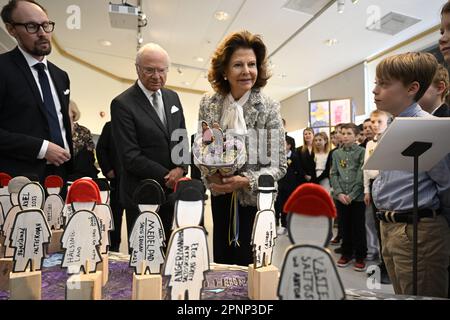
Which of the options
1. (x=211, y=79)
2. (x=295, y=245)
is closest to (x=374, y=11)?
(x=211, y=79)

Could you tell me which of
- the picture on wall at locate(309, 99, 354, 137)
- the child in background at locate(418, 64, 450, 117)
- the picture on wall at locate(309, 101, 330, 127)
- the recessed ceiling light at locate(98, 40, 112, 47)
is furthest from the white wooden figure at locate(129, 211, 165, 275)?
the recessed ceiling light at locate(98, 40, 112, 47)

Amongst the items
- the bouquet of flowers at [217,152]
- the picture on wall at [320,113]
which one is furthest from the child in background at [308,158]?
the bouquet of flowers at [217,152]

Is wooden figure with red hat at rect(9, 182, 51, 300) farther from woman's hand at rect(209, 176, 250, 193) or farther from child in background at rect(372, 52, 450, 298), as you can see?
child in background at rect(372, 52, 450, 298)

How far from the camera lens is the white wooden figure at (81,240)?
2.01 feet

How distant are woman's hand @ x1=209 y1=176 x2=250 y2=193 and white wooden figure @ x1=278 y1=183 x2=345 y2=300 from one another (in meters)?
A: 0.58

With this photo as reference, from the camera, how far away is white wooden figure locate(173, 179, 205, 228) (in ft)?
1.83

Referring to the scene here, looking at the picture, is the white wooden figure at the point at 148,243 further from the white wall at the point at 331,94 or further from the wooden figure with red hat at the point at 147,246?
the white wall at the point at 331,94

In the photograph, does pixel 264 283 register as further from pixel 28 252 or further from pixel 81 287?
pixel 28 252

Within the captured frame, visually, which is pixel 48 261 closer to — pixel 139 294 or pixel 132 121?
pixel 139 294

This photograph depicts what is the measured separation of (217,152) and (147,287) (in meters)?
0.44

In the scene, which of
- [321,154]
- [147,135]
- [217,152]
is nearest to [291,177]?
→ [321,154]

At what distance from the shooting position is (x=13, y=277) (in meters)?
0.58

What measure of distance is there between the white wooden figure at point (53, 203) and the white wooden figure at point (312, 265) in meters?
0.81

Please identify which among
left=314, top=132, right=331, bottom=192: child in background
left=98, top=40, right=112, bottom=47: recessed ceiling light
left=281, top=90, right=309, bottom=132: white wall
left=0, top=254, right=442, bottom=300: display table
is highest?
left=98, top=40, right=112, bottom=47: recessed ceiling light
